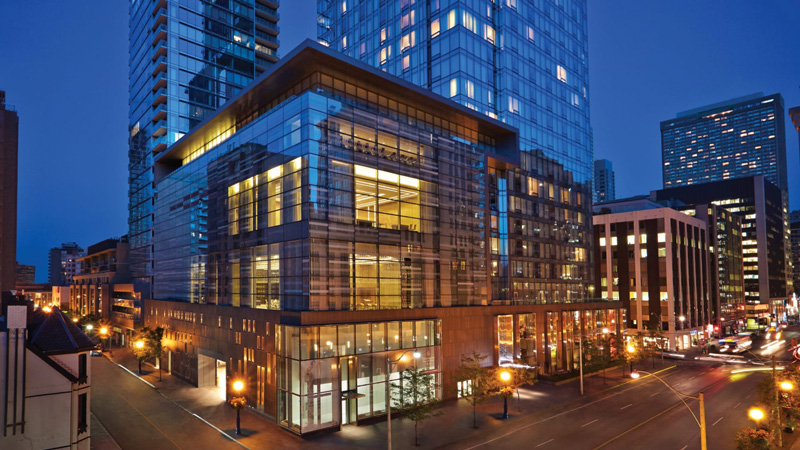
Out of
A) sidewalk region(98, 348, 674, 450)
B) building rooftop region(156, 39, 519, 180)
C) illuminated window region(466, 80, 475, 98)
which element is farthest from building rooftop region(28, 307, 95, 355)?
illuminated window region(466, 80, 475, 98)

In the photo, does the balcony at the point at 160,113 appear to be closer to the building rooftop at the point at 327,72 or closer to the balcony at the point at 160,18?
the balcony at the point at 160,18

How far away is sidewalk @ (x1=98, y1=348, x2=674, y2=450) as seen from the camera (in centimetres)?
3488

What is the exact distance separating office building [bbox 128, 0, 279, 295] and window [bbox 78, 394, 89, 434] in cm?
6373

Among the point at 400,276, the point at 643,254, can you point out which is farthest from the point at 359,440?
the point at 643,254

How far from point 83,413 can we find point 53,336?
14.8 feet

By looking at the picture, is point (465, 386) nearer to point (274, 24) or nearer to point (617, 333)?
point (617, 333)

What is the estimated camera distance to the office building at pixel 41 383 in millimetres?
22609

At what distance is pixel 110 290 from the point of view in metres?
103

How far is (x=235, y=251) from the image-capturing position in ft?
172

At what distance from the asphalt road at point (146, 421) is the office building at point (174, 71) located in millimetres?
38374

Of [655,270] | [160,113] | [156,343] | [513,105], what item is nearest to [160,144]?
[160,113]

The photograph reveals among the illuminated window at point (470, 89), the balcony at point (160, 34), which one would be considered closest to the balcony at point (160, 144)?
the balcony at point (160, 34)

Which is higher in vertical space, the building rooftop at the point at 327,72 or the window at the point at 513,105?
the window at the point at 513,105

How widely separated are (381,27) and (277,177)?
1573 inches
